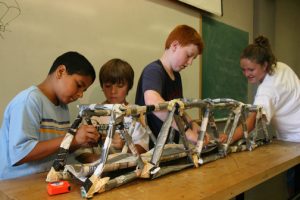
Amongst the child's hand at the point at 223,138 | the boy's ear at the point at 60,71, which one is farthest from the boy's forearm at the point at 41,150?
the child's hand at the point at 223,138

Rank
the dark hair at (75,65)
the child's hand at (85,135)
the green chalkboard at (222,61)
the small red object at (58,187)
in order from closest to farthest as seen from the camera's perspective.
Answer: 1. the small red object at (58,187)
2. the child's hand at (85,135)
3. the dark hair at (75,65)
4. the green chalkboard at (222,61)

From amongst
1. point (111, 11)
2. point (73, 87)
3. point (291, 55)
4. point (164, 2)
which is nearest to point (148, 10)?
point (164, 2)

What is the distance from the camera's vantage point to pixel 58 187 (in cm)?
69

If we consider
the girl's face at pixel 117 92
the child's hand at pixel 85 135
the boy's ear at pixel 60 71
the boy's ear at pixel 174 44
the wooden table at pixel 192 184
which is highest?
A: the boy's ear at pixel 174 44

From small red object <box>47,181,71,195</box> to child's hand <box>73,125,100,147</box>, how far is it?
0.15 m

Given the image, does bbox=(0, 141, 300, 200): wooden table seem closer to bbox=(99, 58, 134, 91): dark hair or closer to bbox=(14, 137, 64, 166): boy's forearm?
bbox=(14, 137, 64, 166): boy's forearm

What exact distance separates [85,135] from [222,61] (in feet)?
7.31

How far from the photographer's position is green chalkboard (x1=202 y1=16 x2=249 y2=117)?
2582 millimetres

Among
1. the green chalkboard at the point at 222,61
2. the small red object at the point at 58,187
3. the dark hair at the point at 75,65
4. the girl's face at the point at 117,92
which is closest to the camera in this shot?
the small red object at the point at 58,187

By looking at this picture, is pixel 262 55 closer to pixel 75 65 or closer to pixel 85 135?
pixel 75 65

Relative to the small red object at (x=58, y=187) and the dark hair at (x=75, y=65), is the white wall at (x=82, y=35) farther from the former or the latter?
the small red object at (x=58, y=187)

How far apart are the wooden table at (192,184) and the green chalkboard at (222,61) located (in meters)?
1.54

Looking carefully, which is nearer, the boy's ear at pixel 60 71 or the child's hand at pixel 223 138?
the boy's ear at pixel 60 71

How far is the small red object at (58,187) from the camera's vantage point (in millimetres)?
682
